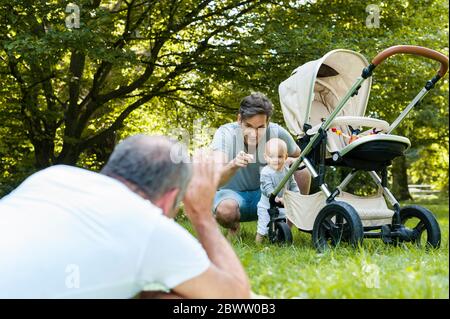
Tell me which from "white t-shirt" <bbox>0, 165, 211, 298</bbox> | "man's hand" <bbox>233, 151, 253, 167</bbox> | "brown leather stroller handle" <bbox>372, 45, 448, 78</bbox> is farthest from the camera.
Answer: "brown leather stroller handle" <bbox>372, 45, 448, 78</bbox>

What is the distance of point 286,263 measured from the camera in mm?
3521

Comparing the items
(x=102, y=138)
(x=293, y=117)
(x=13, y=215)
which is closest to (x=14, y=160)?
(x=102, y=138)

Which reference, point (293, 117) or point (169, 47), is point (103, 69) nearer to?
point (169, 47)

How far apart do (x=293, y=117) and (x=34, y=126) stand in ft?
20.7

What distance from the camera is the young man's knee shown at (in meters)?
4.98

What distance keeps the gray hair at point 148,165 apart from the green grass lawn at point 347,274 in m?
0.91

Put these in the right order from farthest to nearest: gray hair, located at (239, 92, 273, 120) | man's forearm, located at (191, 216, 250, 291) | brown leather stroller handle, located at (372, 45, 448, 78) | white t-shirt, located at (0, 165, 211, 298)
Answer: gray hair, located at (239, 92, 273, 120) < brown leather stroller handle, located at (372, 45, 448, 78) < man's forearm, located at (191, 216, 250, 291) < white t-shirt, located at (0, 165, 211, 298)

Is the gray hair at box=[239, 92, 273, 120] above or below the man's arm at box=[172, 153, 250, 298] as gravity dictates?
above

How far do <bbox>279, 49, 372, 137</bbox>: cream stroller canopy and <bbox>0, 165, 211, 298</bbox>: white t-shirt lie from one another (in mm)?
3144

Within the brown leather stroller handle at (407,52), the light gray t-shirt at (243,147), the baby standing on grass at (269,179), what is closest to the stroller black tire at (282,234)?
the baby standing on grass at (269,179)

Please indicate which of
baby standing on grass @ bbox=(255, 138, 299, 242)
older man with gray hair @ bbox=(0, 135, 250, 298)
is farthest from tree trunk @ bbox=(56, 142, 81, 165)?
older man with gray hair @ bbox=(0, 135, 250, 298)

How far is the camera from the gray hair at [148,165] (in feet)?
6.34

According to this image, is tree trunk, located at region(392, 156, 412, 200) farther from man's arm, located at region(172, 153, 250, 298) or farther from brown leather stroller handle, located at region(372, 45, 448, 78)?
man's arm, located at region(172, 153, 250, 298)

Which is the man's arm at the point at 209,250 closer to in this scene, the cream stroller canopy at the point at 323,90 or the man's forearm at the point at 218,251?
the man's forearm at the point at 218,251
